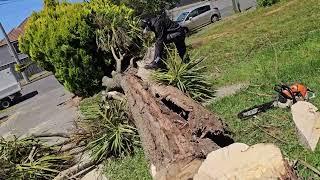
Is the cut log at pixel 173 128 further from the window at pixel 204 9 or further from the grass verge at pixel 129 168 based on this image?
the window at pixel 204 9

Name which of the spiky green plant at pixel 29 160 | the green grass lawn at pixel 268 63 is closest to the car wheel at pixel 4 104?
the green grass lawn at pixel 268 63

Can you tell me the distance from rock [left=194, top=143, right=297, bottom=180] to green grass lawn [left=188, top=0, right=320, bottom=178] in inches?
48.9

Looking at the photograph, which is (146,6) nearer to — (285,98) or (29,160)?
(29,160)

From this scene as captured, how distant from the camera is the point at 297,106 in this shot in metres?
6.32

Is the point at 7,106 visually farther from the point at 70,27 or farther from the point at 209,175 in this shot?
the point at 209,175

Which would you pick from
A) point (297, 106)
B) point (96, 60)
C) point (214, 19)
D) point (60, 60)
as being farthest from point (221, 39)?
point (214, 19)

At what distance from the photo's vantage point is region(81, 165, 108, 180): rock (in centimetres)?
776

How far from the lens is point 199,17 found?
2848 cm

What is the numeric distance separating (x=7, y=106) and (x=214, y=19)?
13971mm

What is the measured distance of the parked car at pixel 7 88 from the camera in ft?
73.8

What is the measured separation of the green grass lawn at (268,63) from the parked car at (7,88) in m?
10.3

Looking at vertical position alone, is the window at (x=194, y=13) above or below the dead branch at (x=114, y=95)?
below

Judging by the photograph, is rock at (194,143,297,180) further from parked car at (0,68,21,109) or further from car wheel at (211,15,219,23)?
car wheel at (211,15,219,23)

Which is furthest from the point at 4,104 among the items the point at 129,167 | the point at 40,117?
the point at 129,167
